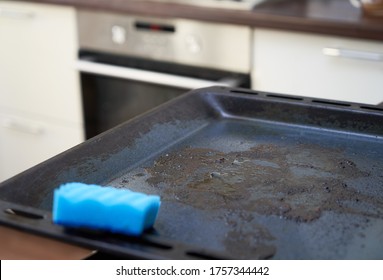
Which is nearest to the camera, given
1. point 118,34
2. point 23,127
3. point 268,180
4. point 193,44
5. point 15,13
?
point 268,180

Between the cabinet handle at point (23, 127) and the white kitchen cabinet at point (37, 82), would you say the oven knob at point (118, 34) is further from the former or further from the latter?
the cabinet handle at point (23, 127)

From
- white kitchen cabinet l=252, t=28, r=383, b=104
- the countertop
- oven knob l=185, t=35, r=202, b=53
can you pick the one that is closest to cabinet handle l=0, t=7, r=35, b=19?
the countertop

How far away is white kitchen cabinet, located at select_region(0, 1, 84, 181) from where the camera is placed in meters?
1.98

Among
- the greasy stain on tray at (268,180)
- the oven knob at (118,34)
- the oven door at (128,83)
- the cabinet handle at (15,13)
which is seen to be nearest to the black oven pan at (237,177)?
the greasy stain on tray at (268,180)

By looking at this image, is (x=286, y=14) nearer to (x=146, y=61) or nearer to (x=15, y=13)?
(x=146, y=61)

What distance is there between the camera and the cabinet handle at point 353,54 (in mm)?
1502

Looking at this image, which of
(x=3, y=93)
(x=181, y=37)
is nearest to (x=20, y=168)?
(x=3, y=93)

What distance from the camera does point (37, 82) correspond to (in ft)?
6.86

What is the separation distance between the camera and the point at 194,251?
55cm

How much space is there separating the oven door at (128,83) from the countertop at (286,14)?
0.15 meters

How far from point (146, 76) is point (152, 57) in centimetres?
7

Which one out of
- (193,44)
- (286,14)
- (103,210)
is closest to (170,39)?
(193,44)
